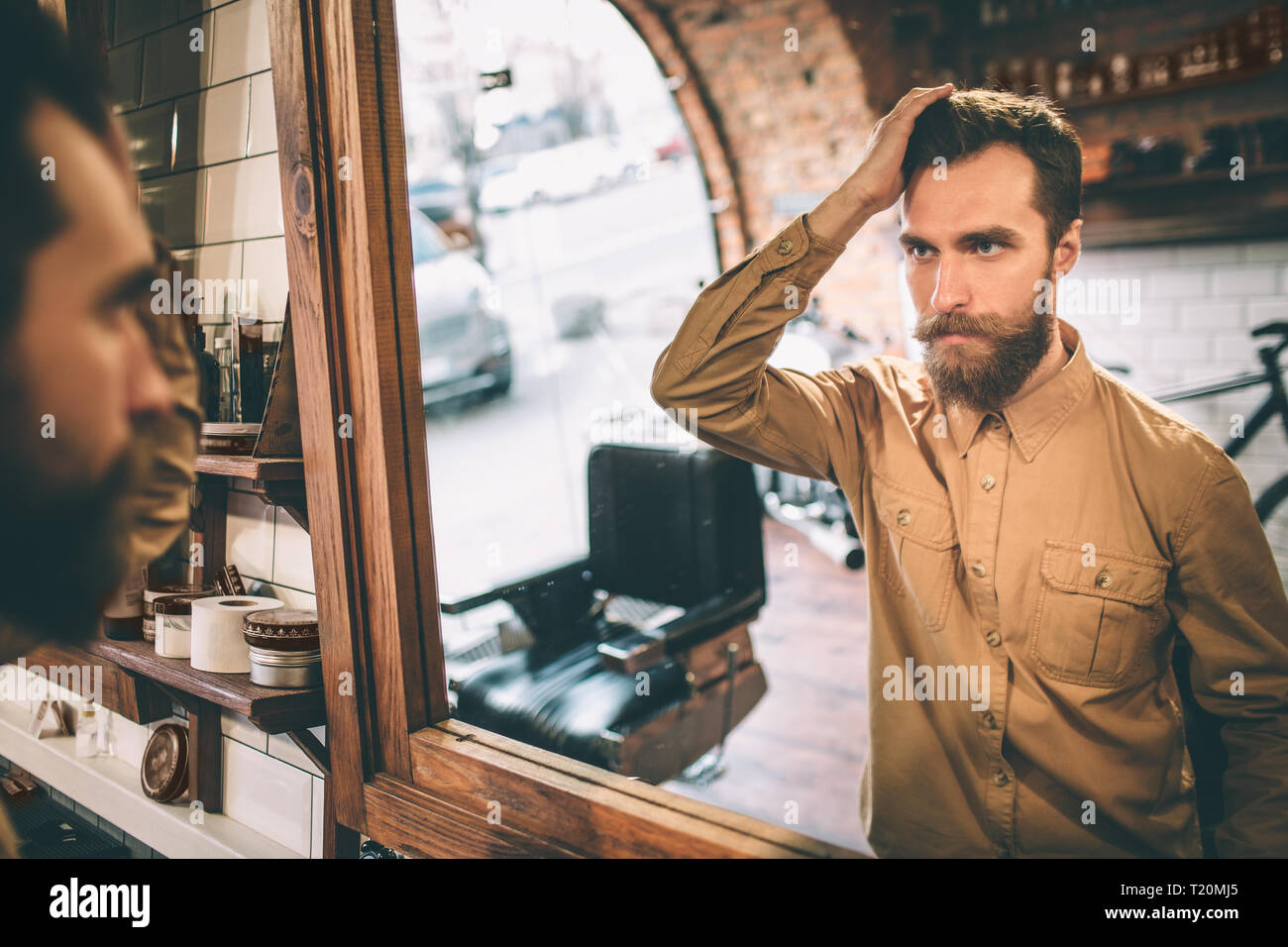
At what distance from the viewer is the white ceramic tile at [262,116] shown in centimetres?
146

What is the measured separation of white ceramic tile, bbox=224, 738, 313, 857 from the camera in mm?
1557

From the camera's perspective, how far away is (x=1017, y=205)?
4.00 ft

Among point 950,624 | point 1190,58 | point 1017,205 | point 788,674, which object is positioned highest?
point 1190,58

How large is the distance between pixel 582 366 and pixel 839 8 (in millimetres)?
2928

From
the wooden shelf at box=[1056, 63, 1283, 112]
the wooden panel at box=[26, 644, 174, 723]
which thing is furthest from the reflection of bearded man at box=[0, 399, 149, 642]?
the wooden shelf at box=[1056, 63, 1283, 112]

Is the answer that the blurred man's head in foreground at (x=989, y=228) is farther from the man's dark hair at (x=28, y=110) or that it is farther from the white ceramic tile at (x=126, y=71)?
the white ceramic tile at (x=126, y=71)

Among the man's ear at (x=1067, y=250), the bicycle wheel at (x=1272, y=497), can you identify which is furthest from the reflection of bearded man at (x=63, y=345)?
the bicycle wheel at (x=1272, y=497)

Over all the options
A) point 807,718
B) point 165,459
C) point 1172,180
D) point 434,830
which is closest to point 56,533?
point 165,459

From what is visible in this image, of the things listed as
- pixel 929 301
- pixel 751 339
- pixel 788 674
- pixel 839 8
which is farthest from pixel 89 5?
pixel 839 8

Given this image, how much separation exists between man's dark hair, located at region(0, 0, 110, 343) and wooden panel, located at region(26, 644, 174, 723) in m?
1.48

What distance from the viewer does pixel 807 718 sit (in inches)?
127

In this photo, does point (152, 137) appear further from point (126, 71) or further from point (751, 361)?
point (751, 361)
